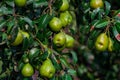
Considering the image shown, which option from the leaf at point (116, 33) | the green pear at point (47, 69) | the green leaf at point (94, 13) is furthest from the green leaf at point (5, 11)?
the leaf at point (116, 33)

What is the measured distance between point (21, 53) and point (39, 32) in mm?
257

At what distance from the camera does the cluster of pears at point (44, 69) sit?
7.55 feet

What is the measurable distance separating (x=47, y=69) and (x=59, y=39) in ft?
0.63

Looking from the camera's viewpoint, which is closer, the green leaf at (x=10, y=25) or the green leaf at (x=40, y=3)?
the green leaf at (x=10, y=25)

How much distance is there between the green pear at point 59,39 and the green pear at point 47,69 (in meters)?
0.12

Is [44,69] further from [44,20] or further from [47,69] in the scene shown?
[44,20]

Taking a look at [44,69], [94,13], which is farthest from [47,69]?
[94,13]

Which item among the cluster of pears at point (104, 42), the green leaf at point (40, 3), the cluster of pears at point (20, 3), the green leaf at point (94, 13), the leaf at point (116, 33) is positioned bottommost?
the cluster of pears at point (104, 42)

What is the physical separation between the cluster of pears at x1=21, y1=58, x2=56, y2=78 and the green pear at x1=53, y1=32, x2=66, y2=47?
0.37 ft

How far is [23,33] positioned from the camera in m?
2.37

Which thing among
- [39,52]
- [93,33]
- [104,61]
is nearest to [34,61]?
[39,52]

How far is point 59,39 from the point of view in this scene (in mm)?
2352

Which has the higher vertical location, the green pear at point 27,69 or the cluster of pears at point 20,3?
the cluster of pears at point 20,3

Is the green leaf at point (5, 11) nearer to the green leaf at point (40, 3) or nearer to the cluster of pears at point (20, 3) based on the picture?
the cluster of pears at point (20, 3)
